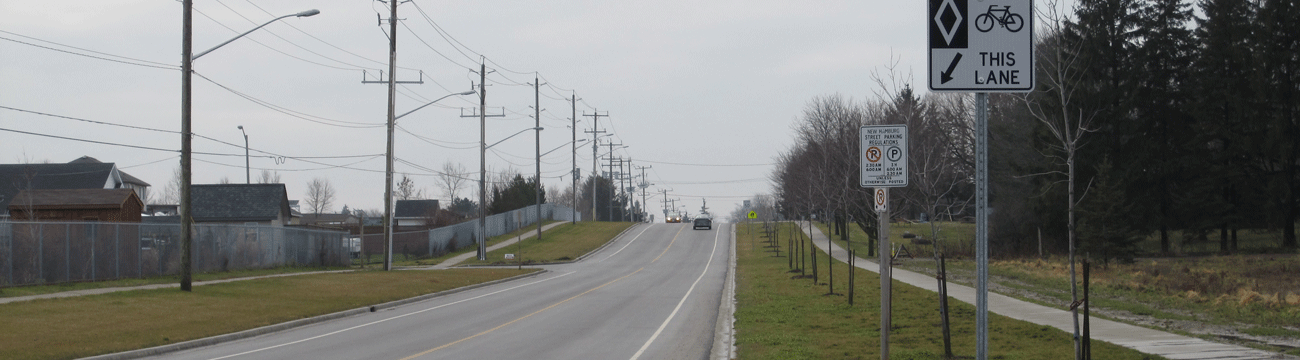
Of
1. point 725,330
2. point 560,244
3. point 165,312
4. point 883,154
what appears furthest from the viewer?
point 560,244

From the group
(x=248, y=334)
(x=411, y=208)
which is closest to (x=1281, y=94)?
(x=248, y=334)

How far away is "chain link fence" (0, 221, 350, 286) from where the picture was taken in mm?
23119

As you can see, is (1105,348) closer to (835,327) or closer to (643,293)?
(835,327)

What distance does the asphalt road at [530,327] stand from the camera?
1389 cm

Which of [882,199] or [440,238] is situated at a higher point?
[882,199]

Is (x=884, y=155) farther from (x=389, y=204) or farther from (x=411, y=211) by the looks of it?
(x=411, y=211)

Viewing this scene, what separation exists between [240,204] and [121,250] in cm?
3101

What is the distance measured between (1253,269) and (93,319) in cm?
3271

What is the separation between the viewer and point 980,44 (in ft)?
16.6

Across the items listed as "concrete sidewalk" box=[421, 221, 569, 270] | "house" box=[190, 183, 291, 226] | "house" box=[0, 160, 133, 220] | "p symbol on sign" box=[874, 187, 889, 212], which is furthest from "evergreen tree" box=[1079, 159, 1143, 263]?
"house" box=[0, 160, 133, 220]

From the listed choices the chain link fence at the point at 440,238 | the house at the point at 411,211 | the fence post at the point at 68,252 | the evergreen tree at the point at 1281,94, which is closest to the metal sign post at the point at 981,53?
the fence post at the point at 68,252

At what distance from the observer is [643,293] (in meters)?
28.2

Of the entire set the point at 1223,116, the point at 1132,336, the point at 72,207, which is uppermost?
the point at 1223,116

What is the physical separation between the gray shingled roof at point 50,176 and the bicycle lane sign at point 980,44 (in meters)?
53.8
